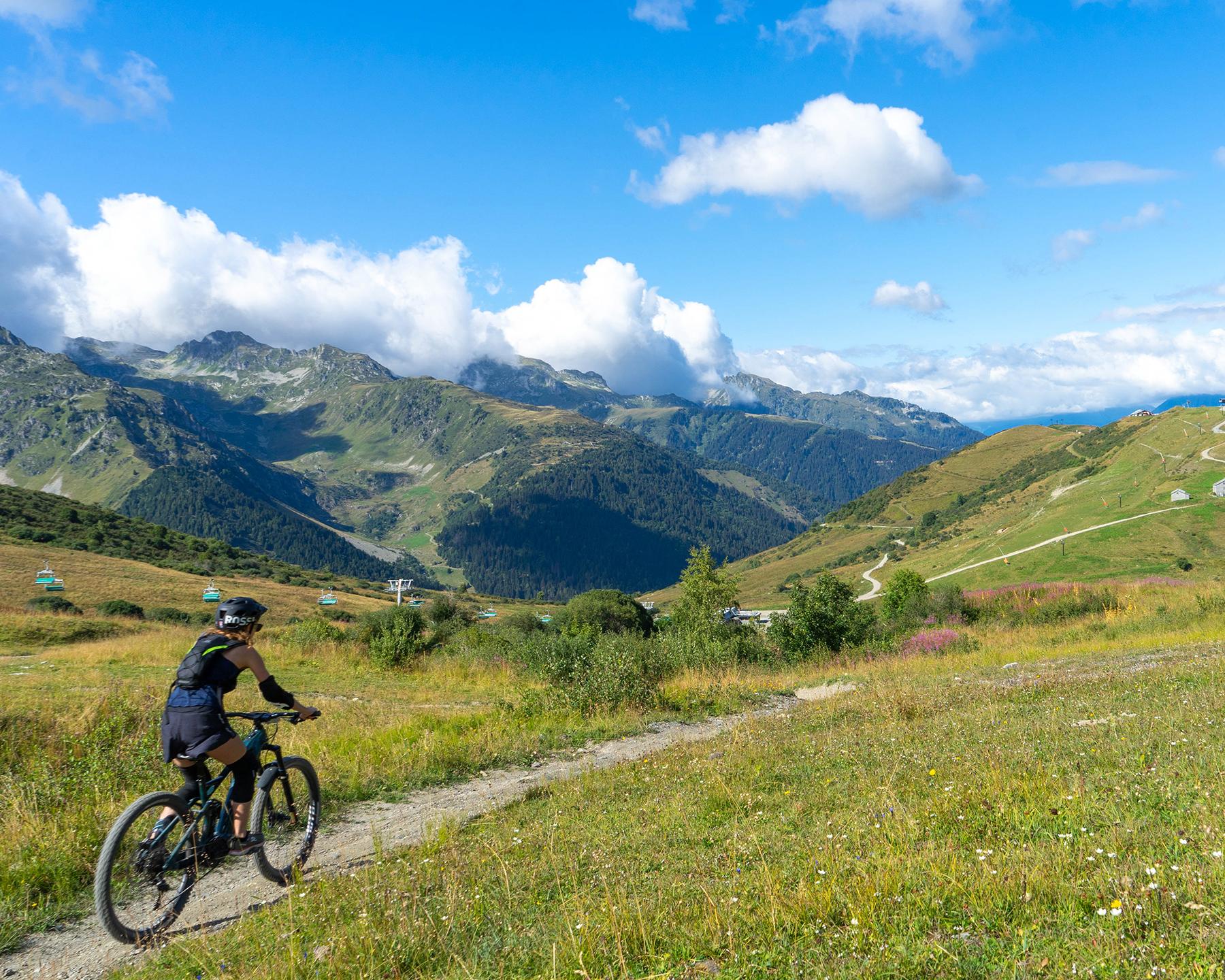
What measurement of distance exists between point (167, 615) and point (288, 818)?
46.0 meters

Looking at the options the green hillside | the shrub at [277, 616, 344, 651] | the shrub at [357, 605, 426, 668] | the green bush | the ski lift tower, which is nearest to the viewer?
the green bush

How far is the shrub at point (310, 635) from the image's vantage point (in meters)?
27.9

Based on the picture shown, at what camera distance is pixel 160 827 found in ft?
21.5

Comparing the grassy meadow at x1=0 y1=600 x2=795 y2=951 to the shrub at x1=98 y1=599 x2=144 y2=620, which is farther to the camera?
the shrub at x1=98 y1=599 x2=144 y2=620

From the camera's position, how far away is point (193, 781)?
6.88 m

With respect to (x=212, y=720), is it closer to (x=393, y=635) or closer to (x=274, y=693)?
(x=274, y=693)

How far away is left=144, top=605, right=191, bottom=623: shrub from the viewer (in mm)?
43969

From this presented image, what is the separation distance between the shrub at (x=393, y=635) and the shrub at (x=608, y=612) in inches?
879

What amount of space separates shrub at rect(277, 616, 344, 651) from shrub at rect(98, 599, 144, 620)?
21065 millimetres

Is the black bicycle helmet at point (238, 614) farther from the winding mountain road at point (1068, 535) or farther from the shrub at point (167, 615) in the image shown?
the winding mountain road at point (1068, 535)

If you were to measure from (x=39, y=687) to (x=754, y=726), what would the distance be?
17276 mm

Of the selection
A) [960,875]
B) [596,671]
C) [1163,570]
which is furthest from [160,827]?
[1163,570]

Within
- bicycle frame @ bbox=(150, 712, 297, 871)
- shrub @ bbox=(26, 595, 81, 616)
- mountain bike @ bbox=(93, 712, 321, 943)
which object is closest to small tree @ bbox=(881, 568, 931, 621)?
mountain bike @ bbox=(93, 712, 321, 943)

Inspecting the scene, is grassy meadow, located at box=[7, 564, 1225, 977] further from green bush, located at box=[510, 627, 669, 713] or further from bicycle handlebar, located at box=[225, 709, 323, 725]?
bicycle handlebar, located at box=[225, 709, 323, 725]
